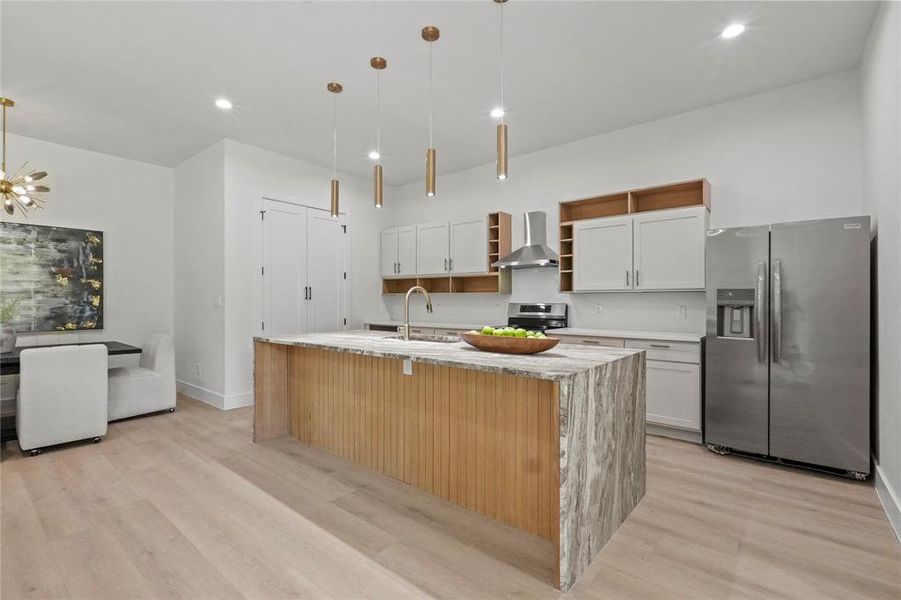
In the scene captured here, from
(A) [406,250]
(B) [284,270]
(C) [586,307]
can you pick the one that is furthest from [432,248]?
(C) [586,307]

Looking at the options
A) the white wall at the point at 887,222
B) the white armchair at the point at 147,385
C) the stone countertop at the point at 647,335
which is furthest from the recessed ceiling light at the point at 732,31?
the white armchair at the point at 147,385

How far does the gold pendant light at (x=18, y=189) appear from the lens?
12.3 feet

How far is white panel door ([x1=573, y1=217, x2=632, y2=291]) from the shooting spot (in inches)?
161

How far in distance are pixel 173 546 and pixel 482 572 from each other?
4.79 ft

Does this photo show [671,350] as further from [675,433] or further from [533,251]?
[533,251]

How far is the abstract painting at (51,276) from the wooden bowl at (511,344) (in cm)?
484

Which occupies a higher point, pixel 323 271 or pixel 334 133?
pixel 334 133

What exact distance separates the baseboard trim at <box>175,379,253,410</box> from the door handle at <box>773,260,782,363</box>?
4.88 meters

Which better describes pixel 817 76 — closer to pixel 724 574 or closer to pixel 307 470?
pixel 724 574

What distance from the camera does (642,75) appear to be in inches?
131

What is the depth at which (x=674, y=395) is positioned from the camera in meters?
3.54

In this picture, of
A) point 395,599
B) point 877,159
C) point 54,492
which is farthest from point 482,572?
point 877,159

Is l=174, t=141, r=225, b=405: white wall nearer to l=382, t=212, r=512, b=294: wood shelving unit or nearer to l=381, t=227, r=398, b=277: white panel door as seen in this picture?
l=381, t=227, r=398, b=277: white panel door

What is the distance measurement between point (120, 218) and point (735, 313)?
6479mm
